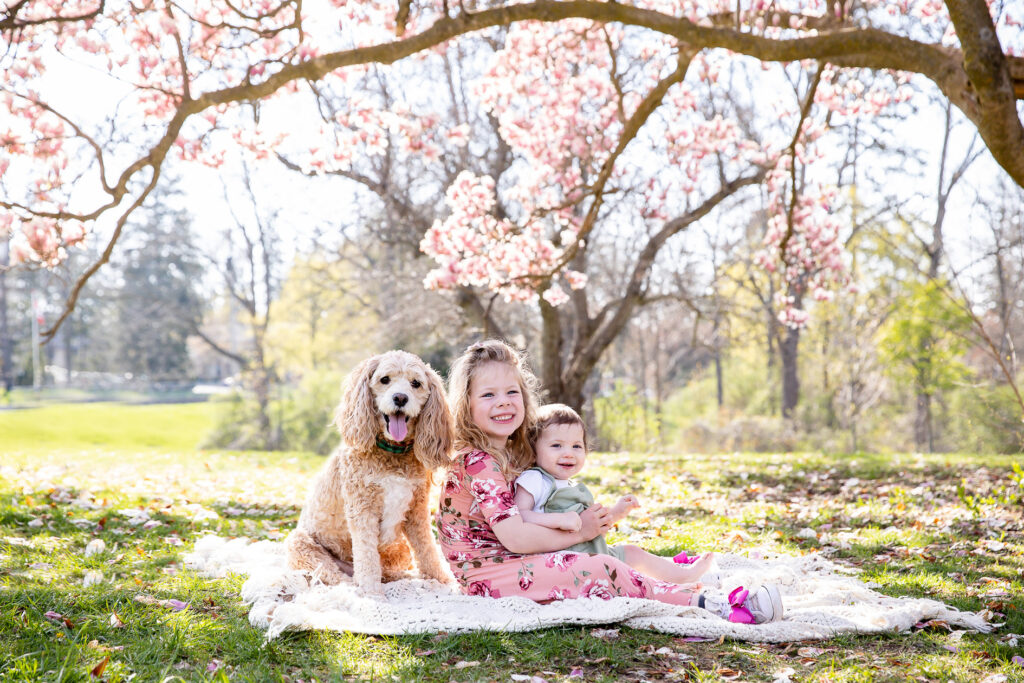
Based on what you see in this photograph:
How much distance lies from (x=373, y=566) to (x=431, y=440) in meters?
0.64

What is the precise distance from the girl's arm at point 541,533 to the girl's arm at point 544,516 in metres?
0.03

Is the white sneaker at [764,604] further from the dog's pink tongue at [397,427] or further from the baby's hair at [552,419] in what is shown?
the dog's pink tongue at [397,427]

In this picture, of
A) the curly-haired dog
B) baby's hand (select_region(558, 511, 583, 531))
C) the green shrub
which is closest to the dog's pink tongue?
the curly-haired dog

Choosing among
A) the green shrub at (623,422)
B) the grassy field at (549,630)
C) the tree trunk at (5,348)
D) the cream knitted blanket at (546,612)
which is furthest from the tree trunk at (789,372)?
the tree trunk at (5,348)

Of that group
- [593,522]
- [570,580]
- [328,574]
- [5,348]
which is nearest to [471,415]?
[593,522]

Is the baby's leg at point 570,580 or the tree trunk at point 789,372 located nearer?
the baby's leg at point 570,580

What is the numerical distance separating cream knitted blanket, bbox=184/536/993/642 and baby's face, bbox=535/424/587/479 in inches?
24.5

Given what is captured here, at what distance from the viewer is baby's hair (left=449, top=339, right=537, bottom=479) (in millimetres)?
3420

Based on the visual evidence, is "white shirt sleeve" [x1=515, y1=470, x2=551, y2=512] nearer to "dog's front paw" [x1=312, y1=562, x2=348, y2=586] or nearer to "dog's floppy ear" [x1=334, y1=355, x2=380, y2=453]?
"dog's floppy ear" [x1=334, y1=355, x2=380, y2=453]

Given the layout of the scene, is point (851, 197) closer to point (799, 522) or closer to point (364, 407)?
point (799, 522)

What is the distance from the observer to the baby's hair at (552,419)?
3.47 meters

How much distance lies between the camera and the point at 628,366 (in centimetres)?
2684

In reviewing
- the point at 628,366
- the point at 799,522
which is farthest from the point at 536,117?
the point at 628,366

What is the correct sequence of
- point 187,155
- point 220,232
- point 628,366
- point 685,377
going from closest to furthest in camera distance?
point 187,155
point 220,232
point 628,366
point 685,377
